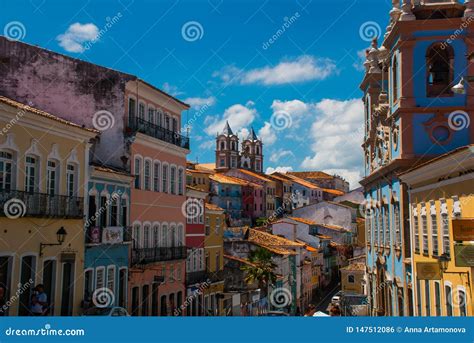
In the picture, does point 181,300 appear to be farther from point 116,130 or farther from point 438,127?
point 438,127

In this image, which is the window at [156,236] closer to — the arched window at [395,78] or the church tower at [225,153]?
the arched window at [395,78]

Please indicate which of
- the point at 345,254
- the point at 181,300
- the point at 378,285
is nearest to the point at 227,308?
the point at 181,300

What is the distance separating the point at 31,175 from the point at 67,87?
7.62m

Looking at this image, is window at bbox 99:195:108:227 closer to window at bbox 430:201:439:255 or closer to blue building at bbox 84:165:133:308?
blue building at bbox 84:165:133:308

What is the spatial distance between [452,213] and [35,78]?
1566cm

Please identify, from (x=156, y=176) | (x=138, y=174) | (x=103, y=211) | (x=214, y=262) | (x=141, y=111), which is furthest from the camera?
(x=214, y=262)

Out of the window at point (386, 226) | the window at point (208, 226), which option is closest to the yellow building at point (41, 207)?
the window at point (386, 226)

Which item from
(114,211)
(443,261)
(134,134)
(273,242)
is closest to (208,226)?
(134,134)

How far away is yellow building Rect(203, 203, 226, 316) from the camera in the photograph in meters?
35.9

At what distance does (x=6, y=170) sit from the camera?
17578 millimetres

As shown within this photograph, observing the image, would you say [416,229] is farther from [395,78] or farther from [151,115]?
[151,115]

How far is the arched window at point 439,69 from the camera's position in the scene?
79.3 feet

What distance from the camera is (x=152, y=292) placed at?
27797 mm

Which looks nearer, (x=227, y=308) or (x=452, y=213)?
(x=452, y=213)
